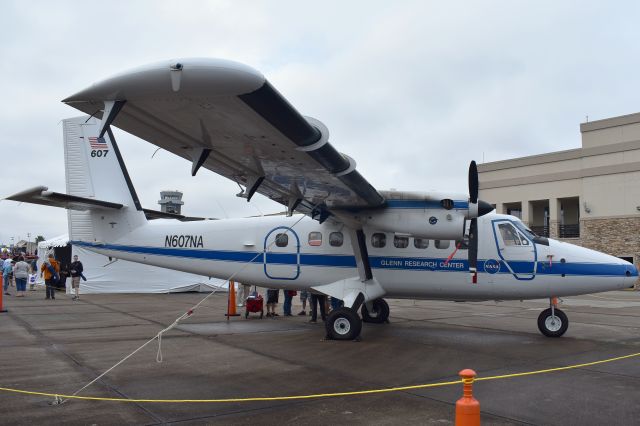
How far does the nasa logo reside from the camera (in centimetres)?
1166

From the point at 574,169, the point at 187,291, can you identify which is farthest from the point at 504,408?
the point at 574,169

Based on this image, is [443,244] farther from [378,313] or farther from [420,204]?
[378,313]

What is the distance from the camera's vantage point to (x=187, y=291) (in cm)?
2636

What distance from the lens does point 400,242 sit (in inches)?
483

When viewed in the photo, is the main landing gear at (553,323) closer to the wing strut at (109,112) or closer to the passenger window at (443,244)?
the passenger window at (443,244)

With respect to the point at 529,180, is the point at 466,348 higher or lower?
lower

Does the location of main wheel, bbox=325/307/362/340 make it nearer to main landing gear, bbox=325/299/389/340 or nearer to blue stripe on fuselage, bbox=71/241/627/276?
main landing gear, bbox=325/299/389/340

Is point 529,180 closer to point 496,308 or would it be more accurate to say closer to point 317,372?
point 496,308

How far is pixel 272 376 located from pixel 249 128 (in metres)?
3.67

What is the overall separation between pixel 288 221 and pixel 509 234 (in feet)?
17.7

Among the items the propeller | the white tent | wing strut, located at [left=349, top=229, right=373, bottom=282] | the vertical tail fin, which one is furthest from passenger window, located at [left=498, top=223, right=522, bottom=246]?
the white tent

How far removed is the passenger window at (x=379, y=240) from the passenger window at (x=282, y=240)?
223 centimetres

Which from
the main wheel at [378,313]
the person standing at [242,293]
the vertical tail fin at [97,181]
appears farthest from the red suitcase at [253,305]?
the vertical tail fin at [97,181]

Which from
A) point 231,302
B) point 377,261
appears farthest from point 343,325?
Result: point 231,302
